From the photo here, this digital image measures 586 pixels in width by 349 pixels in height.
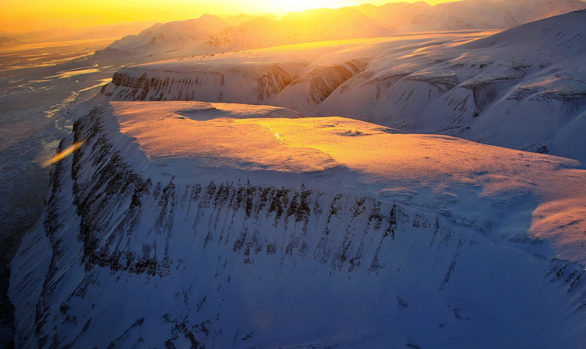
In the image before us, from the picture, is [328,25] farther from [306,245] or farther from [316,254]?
[316,254]

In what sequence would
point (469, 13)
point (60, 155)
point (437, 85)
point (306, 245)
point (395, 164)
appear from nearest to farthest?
point (306, 245), point (395, 164), point (60, 155), point (437, 85), point (469, 13)

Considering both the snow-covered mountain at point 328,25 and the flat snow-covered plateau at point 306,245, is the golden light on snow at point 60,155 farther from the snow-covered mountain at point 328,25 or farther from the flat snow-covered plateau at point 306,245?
the snow-covered mountain at point 328,25

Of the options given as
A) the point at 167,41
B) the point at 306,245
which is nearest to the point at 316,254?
the point at 306,245

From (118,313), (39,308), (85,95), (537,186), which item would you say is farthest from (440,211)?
(85,95)

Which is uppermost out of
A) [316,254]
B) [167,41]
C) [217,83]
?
[167,41]

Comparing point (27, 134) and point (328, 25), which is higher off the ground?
point (328, 25)

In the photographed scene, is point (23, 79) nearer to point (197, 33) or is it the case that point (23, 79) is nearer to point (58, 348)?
point (197, 33)
